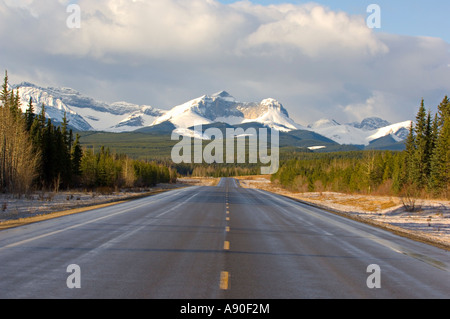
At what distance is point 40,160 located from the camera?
176 ft

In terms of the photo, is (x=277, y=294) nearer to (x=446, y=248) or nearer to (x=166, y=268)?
(x=166, y=268)

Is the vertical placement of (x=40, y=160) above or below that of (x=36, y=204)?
above

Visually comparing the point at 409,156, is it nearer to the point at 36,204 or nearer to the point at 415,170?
the point at 415,170

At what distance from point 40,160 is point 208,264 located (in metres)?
50.0

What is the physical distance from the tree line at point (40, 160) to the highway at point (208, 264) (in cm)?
2954

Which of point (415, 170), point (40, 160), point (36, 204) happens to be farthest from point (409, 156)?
point (36, 204)

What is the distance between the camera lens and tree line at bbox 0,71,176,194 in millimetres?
41875

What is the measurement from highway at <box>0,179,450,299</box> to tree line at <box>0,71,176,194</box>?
29.5 metres

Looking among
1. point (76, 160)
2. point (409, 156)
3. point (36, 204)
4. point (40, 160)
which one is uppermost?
point (409, 156)

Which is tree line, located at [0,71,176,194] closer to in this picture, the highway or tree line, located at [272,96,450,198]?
the highway

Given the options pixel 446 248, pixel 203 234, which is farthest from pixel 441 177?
pixel 203 234

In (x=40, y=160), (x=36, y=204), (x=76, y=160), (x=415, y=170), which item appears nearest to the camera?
(x=36, y=204)

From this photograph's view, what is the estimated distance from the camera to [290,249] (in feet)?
38.2

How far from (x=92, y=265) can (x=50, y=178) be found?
174ft
